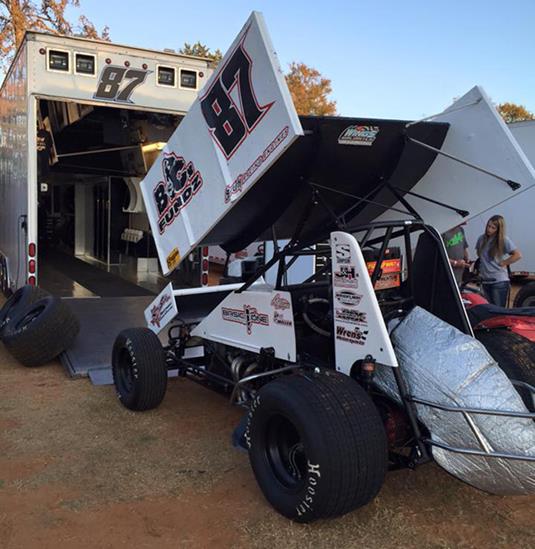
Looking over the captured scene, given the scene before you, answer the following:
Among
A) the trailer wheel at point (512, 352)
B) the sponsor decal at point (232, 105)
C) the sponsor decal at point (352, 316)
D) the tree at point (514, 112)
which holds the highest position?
the tree at point (514, 112)

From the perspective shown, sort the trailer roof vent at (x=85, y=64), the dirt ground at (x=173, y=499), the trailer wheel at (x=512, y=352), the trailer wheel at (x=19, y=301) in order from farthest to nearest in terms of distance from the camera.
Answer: the trailer roof vent at (x=85, y=64)
the trailer wheel at (x=19, y=301)
the trailer wheel at (x=512, y=352)
the dirt ground at (x=173, y=499)

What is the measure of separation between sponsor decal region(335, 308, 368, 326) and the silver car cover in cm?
32

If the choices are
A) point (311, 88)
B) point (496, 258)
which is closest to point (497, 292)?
point (496, 258)

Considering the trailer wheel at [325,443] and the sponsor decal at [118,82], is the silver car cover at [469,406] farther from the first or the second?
the sponsor decal at [118,82]

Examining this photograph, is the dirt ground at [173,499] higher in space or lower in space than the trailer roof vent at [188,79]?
lower

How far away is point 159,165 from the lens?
14.1 ft

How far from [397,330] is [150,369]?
7.06ft

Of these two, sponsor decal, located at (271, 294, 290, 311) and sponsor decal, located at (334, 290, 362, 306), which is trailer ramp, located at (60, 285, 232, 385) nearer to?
sponsor decal, located at (271, 294, 290, 311)

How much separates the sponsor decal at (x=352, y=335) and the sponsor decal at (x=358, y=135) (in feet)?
3.64

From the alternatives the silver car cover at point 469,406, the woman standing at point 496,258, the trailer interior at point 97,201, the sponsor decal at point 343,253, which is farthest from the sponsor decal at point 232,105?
the trailer interior at point 97,201

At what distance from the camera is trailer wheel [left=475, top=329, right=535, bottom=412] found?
3469 millimetres

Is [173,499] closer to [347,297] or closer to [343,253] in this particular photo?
[347,297]

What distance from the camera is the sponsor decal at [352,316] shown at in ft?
10.2

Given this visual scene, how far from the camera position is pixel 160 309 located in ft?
16.4
